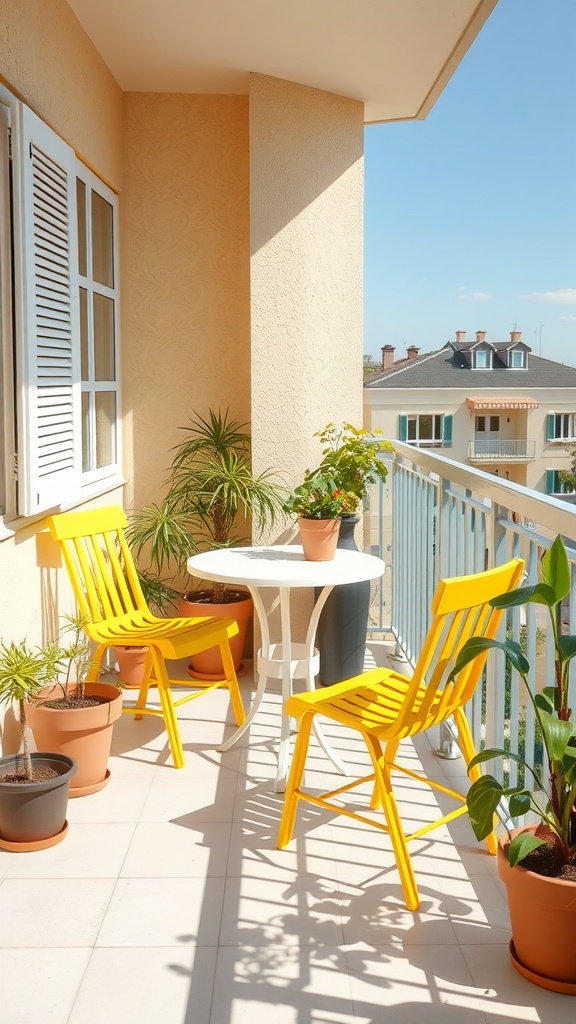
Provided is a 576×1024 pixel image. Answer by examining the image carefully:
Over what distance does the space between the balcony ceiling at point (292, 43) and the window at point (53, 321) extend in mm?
616

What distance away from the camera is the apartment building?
24.7 meters

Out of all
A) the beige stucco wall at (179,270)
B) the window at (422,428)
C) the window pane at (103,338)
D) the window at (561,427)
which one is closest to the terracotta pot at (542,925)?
the window pane at (103,338)

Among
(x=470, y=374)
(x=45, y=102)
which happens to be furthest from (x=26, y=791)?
(x=470, y=374)

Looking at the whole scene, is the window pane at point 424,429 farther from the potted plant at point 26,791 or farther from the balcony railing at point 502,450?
the potted plant at point 26,791

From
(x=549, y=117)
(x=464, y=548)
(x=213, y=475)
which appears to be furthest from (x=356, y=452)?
(x=549, y=117)

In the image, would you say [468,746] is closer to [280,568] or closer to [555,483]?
[280,568]

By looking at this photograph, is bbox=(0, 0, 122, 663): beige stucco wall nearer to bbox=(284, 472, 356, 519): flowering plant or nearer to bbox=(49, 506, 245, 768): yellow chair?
bbox=(49, 506, 245, 768): yellow chair

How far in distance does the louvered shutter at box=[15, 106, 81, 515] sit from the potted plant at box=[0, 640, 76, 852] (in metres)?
0.64

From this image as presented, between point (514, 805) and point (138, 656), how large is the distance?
2.68 m

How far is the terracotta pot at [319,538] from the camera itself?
360 centimetres

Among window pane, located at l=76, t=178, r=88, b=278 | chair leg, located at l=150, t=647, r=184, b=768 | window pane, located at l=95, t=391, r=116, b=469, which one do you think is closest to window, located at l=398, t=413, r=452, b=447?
window pane, located at l=95, t=391, r=116, b=469

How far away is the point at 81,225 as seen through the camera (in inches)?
161

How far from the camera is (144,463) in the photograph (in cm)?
498

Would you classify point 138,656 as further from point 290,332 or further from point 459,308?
point 459,308
